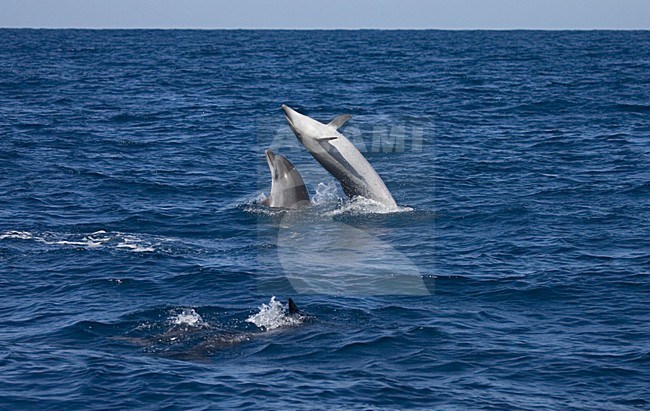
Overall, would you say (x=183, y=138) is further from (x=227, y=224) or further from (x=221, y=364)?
(x=221, y=364)

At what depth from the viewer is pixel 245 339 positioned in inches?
725

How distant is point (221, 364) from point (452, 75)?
2402 inches

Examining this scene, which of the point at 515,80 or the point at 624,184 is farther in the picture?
the point at 515,80

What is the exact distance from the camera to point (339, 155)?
2558cm

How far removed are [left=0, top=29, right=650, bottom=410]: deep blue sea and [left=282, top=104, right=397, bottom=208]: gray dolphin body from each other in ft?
2.04

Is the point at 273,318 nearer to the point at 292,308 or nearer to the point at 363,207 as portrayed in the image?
the point at 292,308

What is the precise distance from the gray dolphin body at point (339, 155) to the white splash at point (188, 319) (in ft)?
21.0

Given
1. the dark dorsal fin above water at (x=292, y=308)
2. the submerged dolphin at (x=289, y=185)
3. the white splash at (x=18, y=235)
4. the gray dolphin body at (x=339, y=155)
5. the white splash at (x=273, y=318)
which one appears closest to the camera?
the dark dorsal fin above water at (x=292, y=308)

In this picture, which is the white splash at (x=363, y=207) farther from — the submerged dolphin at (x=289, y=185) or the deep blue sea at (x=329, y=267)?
the submerged dolphin at (x=289, y=185)

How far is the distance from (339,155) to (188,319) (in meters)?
7.59

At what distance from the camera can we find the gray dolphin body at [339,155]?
24797 mm

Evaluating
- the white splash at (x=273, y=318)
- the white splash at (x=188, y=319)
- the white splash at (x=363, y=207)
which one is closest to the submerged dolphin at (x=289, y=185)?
the white splash at (x=363, y=207)

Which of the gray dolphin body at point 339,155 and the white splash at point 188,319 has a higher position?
the gray dolphin body at point 339,155

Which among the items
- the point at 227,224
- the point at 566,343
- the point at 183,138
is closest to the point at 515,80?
the point at 183,138
